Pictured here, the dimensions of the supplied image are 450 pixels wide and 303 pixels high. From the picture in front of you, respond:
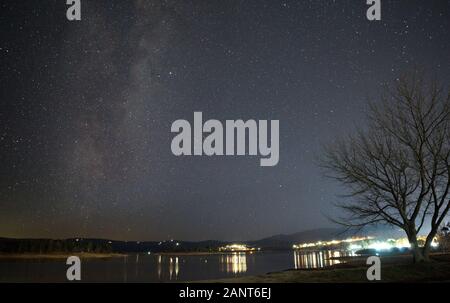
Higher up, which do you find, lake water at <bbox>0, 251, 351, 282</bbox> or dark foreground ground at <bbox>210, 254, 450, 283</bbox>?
dark foreground ground at <bbox>210, 254, 450, 283</bbox>

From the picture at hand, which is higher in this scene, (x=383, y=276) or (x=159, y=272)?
(x=383, y=276)

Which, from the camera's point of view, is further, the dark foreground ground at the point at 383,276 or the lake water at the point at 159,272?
the lake water at the point at 159,272

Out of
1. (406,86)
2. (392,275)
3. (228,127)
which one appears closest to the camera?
(392,275)

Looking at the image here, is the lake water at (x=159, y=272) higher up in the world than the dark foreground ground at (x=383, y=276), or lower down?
lower down

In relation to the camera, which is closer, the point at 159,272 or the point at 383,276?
the point at 383,276

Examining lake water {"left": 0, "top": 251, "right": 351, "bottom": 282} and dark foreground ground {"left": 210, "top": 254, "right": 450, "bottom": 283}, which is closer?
Answer: dark foreground ground {"left": 210, "top": 254, "right": 450, "bottom": 283}

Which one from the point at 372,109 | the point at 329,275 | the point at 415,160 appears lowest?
the point at 329,275
